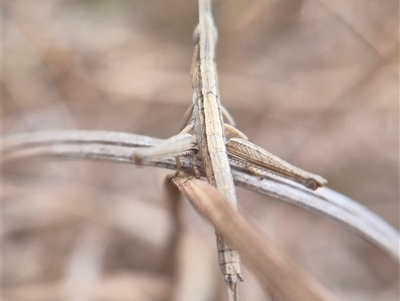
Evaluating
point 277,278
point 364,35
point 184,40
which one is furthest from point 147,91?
point 277,278

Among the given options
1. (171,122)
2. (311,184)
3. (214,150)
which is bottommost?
(311,184)

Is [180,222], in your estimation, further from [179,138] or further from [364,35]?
[364,35]

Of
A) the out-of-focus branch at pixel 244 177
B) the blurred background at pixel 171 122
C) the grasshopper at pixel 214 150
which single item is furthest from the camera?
the blurred background at pixel 171 122

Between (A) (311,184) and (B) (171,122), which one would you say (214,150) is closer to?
(A) (311,184)

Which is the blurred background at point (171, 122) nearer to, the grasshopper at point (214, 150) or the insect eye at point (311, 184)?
the grasshopper at point (214, 150)

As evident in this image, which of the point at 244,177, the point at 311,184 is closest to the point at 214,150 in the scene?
the point at 244,177

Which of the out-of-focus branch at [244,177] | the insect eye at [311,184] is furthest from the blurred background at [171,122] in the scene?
the insect eye at [311,184]

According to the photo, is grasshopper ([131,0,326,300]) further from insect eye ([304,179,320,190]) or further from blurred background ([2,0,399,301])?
blurred background ([2,0,399,301])

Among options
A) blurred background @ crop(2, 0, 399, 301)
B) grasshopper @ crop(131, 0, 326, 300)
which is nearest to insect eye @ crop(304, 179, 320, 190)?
grasshopper @ crop(131, 0, 326, 300)
